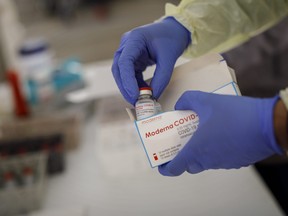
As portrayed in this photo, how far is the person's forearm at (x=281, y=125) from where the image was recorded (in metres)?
0.50

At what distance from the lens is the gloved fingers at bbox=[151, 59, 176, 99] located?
0.67 m

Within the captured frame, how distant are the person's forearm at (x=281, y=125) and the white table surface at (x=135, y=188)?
23 cm

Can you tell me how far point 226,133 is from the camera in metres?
0.54

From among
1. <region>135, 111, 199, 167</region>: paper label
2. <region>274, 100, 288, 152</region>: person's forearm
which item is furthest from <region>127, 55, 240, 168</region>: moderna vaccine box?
<region>274, 100, 288, 152</region>: person's forearm

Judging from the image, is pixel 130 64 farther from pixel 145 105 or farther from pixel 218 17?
pixel 218 17

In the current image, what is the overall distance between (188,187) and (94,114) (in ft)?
2.11

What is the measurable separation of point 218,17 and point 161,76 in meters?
0.22

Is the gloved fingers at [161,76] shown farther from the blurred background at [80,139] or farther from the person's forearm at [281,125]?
the person's forearm at [281,125]

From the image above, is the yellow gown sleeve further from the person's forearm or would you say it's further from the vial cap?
the person's forearm

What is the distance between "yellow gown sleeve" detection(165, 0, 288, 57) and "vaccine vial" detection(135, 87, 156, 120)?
18 centimetres

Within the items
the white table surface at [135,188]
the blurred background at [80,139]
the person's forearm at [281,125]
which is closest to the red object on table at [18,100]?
the blurred background at [80,139]

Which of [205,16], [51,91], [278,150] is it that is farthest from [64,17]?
Answer: [278,150]

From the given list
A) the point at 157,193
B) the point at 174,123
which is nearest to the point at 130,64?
the point at 174,123

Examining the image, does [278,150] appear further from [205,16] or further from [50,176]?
[50,176]
